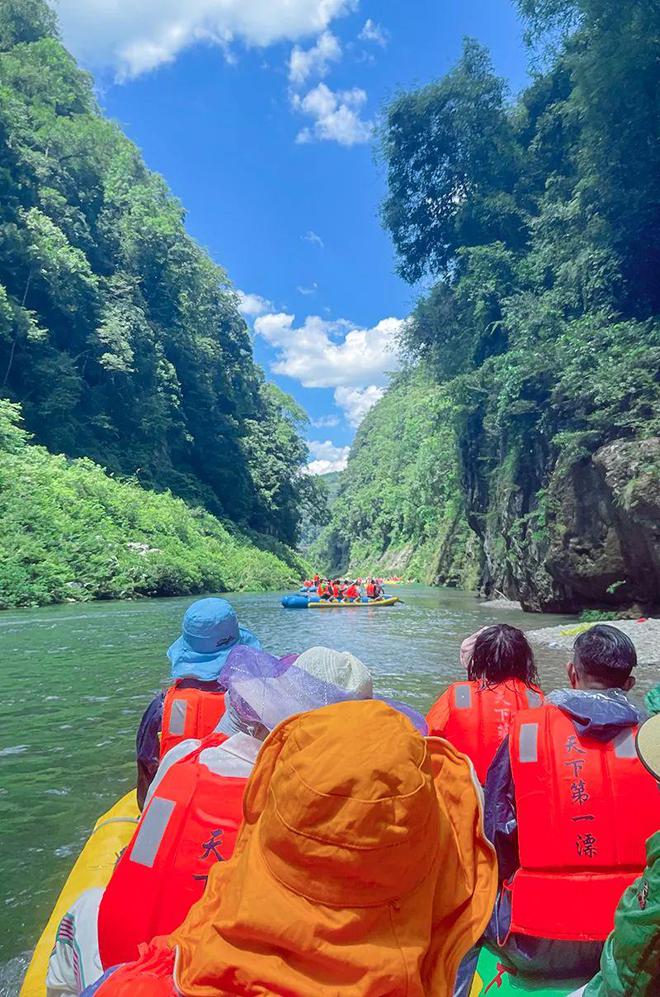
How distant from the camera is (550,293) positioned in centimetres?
1681

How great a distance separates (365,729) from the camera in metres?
1.09

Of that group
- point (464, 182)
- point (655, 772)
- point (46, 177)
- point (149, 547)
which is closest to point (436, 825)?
point (655, 772)

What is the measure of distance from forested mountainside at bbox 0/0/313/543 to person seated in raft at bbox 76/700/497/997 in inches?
1062

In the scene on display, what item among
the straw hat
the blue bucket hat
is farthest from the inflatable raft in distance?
the straw hat

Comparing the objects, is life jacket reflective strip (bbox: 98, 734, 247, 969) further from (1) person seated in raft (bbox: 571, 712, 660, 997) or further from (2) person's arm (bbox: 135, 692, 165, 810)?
(2) person's arm (bbox: 135, 692, 165, 810)

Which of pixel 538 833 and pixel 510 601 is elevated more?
pixel 538 833

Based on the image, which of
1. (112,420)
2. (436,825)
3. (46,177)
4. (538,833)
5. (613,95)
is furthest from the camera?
(112,420)

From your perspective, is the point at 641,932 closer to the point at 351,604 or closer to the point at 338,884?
the point at 338,884

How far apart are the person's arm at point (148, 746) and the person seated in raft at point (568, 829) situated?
4.16 feet

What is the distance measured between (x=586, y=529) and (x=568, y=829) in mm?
13153

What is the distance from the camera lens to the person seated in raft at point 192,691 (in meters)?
2.61

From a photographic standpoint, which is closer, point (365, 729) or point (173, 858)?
point (365, 729)

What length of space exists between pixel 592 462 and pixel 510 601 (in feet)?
25.3

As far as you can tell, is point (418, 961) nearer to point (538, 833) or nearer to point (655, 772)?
point (655, 772)
